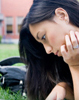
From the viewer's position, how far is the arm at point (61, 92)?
1.77m

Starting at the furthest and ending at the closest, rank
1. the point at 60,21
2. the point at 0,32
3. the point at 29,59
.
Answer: the point at 0,32 → the point at 29,59 → the point at 60,21

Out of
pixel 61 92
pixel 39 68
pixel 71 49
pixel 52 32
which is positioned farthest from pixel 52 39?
pixel 39 68

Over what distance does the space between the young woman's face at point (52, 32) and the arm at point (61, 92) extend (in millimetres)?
345

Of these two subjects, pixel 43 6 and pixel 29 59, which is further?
pixel 29 59

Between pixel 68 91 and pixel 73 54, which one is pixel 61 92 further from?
pixel 73 54

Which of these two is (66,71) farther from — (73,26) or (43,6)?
(43,6)

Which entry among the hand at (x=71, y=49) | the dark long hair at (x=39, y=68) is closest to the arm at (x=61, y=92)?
the dark long hair at (x=39, y=68)

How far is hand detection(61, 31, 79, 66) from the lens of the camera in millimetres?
1528

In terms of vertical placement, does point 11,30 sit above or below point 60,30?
below

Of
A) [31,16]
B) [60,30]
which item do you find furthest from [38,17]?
[60,30]

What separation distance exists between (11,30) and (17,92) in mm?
21086

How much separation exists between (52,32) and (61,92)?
20.9 inches

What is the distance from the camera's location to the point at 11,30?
23.1 metres

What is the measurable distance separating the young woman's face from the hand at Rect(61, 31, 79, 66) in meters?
0.07
